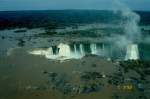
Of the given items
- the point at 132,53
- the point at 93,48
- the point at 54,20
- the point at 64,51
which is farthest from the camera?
the point at 54,20

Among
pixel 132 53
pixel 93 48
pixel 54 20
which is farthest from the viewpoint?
pixel 54 20

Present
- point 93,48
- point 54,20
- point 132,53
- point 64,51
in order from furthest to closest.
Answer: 1. point 54,20
2. point 93,48
3. point 64,51
4. point 132,53

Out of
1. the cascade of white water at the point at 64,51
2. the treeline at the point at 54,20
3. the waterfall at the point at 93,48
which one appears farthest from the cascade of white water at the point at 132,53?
the treeline at the point at 54,20

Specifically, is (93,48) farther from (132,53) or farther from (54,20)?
(54,20)

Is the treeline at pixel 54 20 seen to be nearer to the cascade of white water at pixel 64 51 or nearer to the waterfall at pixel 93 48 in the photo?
the waterfall at pixel 93 48

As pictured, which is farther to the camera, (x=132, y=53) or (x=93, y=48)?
(x=93, y=48)

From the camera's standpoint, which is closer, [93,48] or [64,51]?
[64,51]

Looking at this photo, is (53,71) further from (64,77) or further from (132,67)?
(132,67)

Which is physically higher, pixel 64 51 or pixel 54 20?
pixel 64 51

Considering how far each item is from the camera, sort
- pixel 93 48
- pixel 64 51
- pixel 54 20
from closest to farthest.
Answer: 1. pixel 64 51
2. pixel 93 48
3. pixel 54 20

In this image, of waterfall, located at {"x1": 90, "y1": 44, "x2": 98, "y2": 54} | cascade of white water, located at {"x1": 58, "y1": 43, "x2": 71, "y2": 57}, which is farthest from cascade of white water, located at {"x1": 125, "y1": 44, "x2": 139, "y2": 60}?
cascade of white water, located at {"x1": 58, "y1": 43, "x2": 71, "y2": 57}

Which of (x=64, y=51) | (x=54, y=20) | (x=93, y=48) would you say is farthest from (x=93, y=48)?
(x=54, y=20)

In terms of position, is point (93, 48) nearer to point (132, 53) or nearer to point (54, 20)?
point (132, 53)
